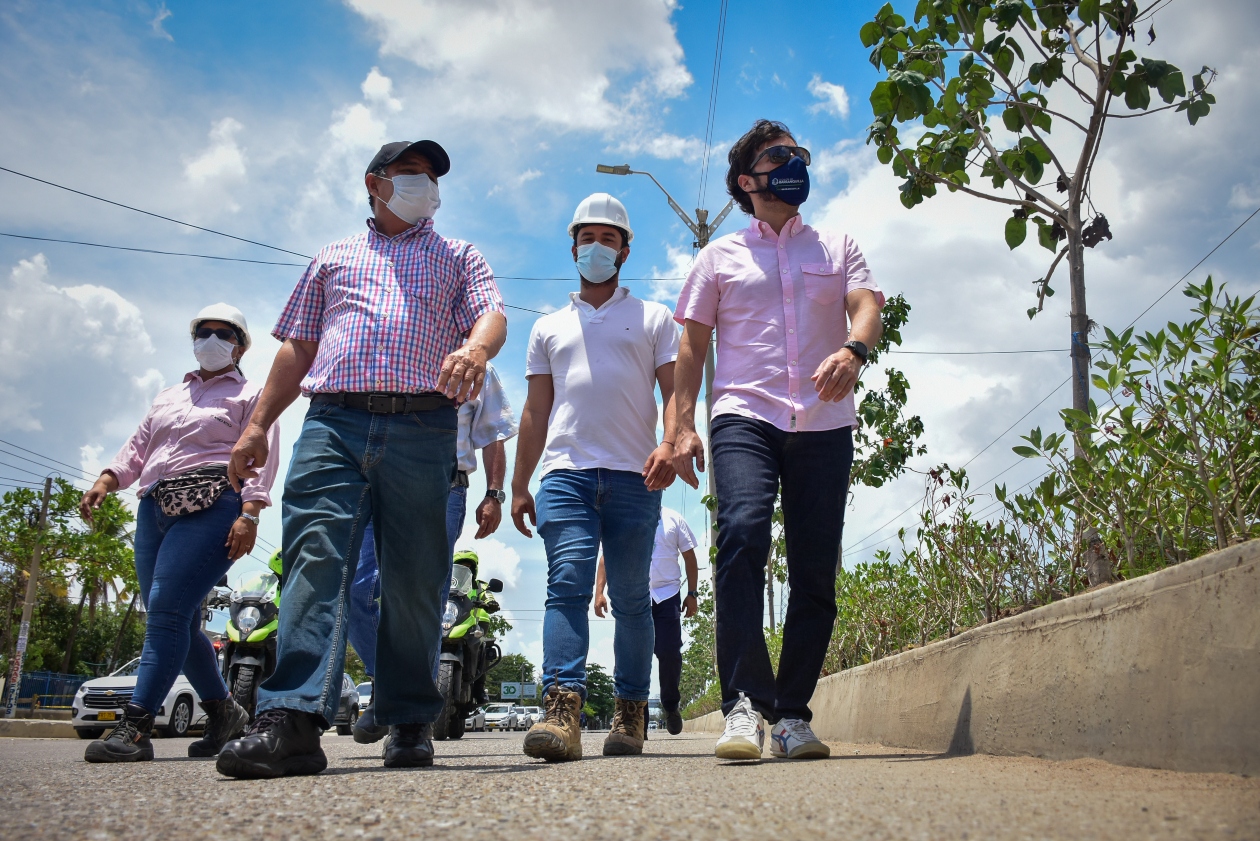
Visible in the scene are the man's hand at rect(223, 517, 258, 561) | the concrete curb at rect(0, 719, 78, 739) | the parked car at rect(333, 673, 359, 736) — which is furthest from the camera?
the concrete curb at rect(0, 719, 78, 739)

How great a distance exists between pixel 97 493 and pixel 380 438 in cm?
250

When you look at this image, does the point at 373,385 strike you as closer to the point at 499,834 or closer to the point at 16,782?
the point at 16,782

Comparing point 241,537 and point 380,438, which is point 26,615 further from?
point 380,438

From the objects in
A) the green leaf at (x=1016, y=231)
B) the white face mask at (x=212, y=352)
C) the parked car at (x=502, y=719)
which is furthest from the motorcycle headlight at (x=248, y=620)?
the parked car at (x=502, y=719)

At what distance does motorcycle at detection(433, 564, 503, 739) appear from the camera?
7402mm

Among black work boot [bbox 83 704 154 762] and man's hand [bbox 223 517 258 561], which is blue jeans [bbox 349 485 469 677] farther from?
black work boot [bbox 83 704 154 762]

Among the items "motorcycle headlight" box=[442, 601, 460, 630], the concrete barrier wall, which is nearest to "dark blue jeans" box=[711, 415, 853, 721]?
the concrete barrier wall

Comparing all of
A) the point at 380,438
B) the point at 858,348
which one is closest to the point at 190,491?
the point at 380,438

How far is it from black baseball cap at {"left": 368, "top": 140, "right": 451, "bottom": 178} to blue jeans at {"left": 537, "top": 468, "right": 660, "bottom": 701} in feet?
4.42

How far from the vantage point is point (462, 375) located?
3.13m

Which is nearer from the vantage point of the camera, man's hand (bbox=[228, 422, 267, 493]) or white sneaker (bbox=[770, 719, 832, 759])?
white sneaker (bbox=[770, 719, 832, 759])

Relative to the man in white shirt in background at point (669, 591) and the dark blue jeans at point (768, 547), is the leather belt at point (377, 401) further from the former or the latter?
the man in white shirt in background at point (669, 591)

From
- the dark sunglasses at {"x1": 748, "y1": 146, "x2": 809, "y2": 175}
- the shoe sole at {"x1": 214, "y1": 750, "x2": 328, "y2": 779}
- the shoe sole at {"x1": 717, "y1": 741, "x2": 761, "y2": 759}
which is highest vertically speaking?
the dark sunglasses at {"x1": 748, "y1": 146, "x2": 809, "y2": 175}

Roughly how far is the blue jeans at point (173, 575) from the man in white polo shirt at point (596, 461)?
1.40 m
